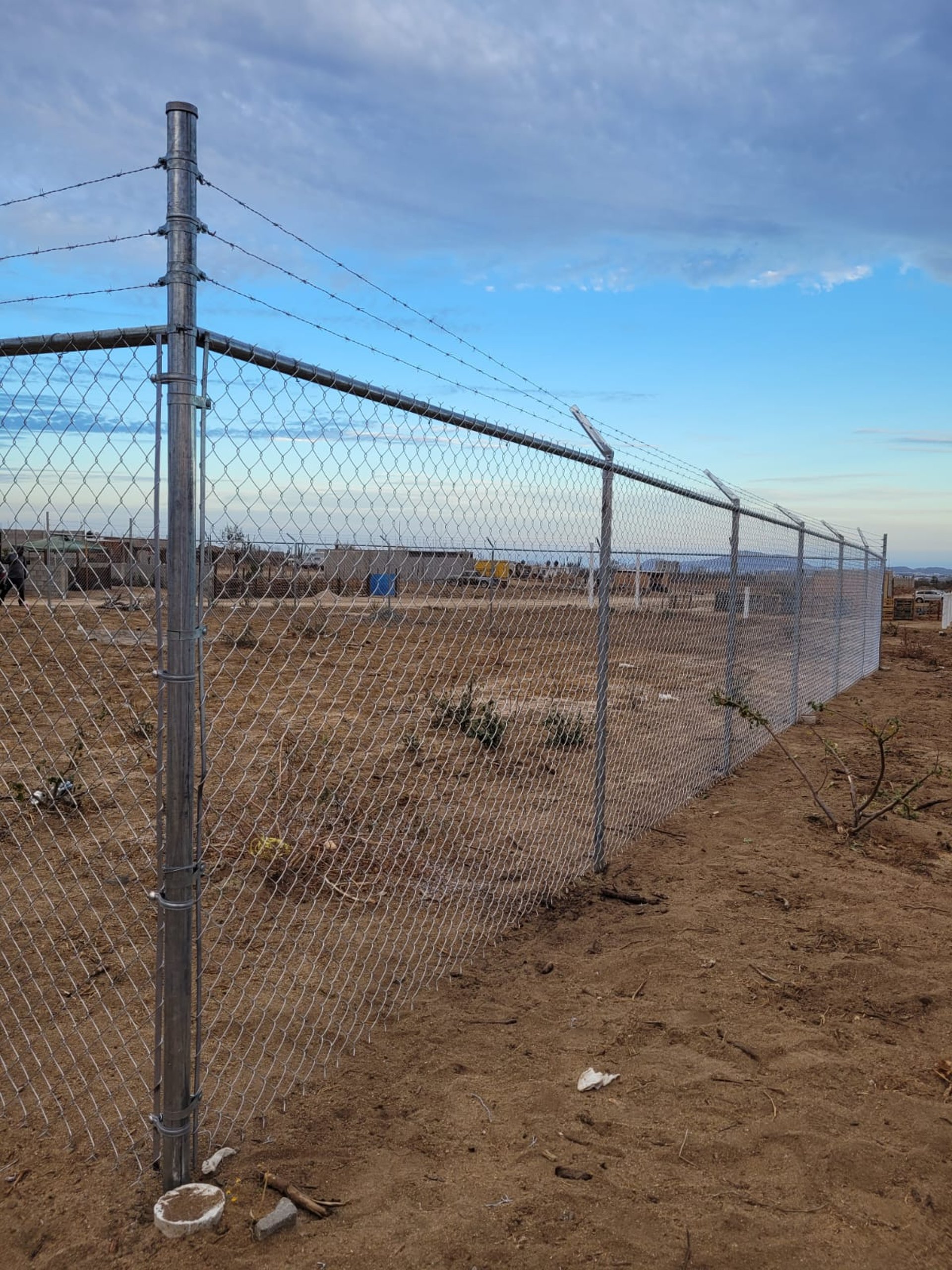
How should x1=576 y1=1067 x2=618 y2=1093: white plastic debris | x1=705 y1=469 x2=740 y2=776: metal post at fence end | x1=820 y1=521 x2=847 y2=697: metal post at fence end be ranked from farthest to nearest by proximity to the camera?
x1=820 y1=521 x2=847 y2=697: metal post at fence end → x1=705 y1=469 x2=740 y2=776: metal post at fence end → x1=576 y1=1067 x2=618 y2=1093: white plastic debris

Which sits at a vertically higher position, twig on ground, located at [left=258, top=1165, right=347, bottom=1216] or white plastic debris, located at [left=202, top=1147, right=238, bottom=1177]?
white plastic debris, located at [left=202, top=1147, right=238, bottom=1177]

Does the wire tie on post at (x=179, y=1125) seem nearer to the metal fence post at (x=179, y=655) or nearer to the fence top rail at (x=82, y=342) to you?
the metal fence post at (x=179, y=655)

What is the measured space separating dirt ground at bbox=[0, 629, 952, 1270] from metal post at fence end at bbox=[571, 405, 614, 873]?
0.73 metres

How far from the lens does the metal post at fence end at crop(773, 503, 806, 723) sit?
9867mm

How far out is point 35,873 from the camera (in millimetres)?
5016

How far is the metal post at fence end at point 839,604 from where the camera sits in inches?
488

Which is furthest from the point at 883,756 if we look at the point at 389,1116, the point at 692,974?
the point at 389,1116

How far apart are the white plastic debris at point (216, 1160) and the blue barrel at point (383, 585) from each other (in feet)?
6.21


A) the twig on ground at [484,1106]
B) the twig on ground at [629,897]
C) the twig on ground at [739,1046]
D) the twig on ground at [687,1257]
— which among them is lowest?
the twig on ground at [484,1106]

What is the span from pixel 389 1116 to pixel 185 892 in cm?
118

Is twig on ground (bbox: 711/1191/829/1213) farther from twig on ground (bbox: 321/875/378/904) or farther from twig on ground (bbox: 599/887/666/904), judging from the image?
twig on ground (bbox: 321/875/378/904)

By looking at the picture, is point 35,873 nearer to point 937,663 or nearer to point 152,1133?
point 152,1133

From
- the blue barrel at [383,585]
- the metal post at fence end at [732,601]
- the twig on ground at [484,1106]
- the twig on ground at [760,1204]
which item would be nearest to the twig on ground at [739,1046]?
the twig on ground at [760,1204]

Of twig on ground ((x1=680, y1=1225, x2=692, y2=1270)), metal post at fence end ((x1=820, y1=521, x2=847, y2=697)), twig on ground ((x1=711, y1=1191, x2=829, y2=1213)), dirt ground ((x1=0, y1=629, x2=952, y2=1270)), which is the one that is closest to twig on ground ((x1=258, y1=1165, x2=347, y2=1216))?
dirt ground ((x1=0, y1=629, x2=952, y2=1270))
